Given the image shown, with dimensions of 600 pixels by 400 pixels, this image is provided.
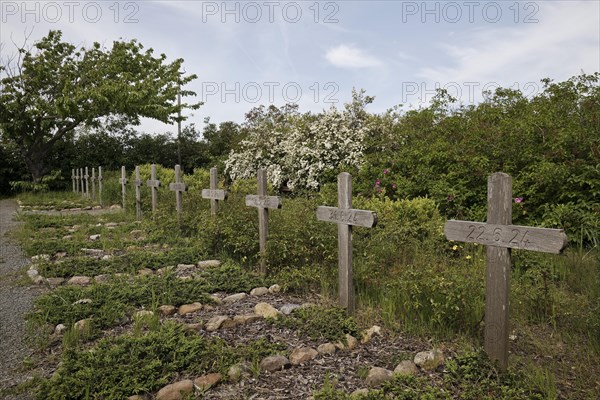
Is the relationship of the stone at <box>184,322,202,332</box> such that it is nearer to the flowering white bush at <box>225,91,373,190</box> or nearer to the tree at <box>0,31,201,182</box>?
the flowering white bush at <box>225,91,373,190</box>

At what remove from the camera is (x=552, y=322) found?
405cm

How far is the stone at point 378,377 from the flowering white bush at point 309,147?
8.30 m

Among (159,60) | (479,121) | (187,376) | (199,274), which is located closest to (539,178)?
(479,121)

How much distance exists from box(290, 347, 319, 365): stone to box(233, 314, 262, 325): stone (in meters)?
0.85

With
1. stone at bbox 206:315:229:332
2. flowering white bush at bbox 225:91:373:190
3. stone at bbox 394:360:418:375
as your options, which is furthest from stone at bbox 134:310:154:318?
flowering white bush at bbox 225:91:373:190

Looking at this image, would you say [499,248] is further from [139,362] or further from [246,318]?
[139,362]

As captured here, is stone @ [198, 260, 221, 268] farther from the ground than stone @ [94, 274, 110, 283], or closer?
farther from the ground

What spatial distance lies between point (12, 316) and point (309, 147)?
Answer: 9022mm

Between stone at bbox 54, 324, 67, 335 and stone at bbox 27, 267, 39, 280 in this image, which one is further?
stone at bbox 27, 267, 39, 280

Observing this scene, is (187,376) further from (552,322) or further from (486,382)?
(552,322)

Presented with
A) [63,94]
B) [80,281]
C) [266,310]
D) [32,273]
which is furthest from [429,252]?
[63,94]

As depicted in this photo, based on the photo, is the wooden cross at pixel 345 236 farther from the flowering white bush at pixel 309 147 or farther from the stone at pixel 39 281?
the flowering white bush at pixel 309 147

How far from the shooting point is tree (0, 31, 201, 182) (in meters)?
22.1

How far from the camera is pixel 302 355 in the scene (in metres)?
3.45
